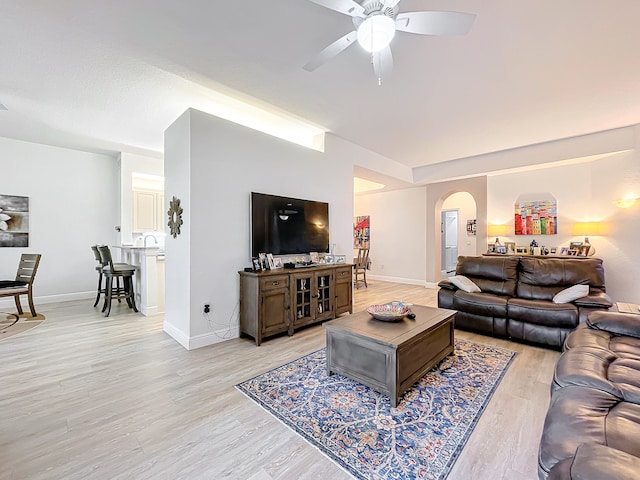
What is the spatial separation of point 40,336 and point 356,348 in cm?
388

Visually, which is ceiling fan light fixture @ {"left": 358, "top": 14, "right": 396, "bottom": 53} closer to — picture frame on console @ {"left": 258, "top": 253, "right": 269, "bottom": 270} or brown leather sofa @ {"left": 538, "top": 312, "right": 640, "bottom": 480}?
brown leather sofa @ {"left": 538, "top": 312, "right": 640, "bottom": 480}

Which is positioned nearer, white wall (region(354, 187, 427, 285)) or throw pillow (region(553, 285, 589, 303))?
throw pillow (region(553, 285, 589, 303))

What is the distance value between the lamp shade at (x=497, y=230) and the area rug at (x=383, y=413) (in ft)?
11.9

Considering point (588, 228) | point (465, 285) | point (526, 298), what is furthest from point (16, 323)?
point (588, 228)

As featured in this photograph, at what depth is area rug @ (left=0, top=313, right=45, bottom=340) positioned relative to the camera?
11.7ft

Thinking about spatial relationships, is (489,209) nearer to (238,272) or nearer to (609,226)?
(609,226)

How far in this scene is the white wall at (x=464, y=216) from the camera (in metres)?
8.33

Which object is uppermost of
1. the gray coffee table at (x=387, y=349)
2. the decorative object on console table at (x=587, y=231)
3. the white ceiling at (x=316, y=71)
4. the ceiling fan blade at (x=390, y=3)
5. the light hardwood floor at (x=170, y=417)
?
the white ceiling at (x=316, y=71)

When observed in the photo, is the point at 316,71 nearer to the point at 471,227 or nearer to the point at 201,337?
the point at 201,337

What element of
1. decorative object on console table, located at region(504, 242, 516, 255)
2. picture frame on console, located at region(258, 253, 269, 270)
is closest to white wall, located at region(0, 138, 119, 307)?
picture frame on console, located at region(258, 253, 269, 270)

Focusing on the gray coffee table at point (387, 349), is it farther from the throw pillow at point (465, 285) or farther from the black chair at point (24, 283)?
the black chair at point (24, 283)

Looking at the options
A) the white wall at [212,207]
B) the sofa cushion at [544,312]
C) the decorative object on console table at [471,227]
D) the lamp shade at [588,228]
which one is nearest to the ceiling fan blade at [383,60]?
the white wall at [212,207]

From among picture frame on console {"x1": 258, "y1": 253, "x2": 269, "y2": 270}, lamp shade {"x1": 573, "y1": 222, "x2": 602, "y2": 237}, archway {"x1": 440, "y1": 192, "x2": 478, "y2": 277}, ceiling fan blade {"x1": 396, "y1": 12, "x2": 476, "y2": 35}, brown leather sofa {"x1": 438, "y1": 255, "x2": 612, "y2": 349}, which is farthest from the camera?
archway {"x1": 440, "y1": 192, "x2": 478, "y2": 277}

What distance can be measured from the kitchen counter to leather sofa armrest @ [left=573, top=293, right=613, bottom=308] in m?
5.50
